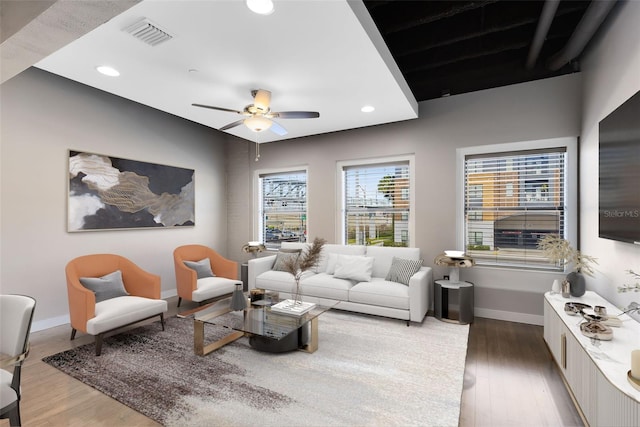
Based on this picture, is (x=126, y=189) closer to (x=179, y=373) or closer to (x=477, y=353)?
(x=179, y=373)

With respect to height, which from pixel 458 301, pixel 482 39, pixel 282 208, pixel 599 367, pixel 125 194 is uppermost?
pixel 482 39

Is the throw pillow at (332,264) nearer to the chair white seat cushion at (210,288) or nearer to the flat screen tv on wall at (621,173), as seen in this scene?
the chair white seat cushion at (210,288)

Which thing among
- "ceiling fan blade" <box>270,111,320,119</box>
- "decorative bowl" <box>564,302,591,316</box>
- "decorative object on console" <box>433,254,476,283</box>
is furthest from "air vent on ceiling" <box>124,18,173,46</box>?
"decorative bowl" <box>564,302,591,316</box>

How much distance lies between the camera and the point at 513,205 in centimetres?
405

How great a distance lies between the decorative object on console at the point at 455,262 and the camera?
12.3 ft

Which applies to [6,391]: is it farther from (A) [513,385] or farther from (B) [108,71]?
(A) [513,385]

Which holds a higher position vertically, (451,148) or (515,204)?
(451,148)

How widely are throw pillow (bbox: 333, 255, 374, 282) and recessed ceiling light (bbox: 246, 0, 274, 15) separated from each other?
3.19m

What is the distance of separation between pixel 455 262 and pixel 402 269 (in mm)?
670

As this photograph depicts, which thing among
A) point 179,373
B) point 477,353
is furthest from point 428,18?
point 179,373

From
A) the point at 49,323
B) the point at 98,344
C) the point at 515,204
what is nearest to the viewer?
the point at 98,344

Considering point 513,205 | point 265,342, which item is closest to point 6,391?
point 265,342

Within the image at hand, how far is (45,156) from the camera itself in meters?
3.65

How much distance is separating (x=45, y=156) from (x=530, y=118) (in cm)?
603
